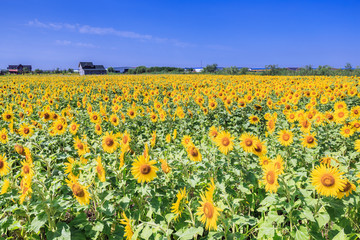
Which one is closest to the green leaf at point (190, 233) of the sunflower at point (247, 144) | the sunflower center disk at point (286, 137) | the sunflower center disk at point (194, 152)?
the sunflower center disk at point (194, 152)

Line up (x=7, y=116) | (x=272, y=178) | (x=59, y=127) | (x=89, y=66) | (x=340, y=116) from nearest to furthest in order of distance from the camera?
(x=272, y=178) → (x=340, y=116) → (x=59, y=127) → (x=7, y=116) → (x=89, y=66)

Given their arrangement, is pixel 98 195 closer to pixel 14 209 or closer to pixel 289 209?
pixel 14 209

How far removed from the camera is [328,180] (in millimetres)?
1811

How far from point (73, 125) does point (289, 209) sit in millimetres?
4153

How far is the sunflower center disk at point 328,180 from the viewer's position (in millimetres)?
1809

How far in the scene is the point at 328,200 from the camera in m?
1.92

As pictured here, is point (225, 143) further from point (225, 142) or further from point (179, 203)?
point (179, 203)

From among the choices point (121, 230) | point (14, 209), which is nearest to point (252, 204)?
point (121, 230)

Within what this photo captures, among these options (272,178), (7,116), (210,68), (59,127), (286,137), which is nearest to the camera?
(272,178)

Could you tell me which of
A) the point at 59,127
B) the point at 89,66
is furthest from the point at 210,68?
the point at 89,66

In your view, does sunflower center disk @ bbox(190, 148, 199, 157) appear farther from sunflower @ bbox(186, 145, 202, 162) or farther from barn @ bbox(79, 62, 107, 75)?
barn @ bbox(79, 62, 107, 75)

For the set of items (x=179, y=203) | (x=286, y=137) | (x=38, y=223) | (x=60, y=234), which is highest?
(x=286, y=137)

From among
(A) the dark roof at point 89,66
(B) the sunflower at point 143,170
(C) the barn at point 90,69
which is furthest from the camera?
(A) the dark roof at point 89,66

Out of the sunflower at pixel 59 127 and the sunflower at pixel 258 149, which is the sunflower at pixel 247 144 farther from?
the sunflower at pixel 59 127
